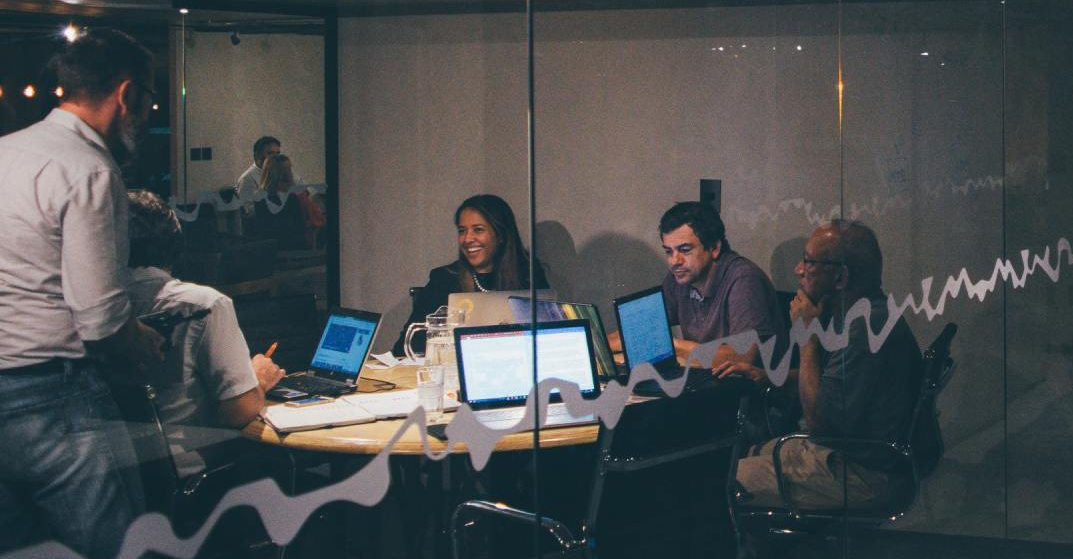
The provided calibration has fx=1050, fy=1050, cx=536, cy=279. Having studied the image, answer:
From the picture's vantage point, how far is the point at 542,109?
305 cm

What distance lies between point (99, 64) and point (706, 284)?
6.16ft

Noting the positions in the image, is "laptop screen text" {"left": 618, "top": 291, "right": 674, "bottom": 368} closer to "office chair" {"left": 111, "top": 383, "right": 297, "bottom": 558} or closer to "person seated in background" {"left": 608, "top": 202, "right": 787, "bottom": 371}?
"person seated in background" {"left": 608, "top": 202, "right": 787, "bottom": 371}

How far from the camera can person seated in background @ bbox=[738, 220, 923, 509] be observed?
3.63 metres

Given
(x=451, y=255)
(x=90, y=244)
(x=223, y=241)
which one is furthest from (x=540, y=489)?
(x=90, y=244)

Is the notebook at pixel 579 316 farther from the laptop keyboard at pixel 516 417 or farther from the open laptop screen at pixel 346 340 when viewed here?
the open laptop screen at pixel 346 340

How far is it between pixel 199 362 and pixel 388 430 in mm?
579

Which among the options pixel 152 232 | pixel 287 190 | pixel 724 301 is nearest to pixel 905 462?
pixel 724 301

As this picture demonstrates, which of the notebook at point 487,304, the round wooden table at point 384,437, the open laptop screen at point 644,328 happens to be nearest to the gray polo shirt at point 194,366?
the round wooden table at point 384,437

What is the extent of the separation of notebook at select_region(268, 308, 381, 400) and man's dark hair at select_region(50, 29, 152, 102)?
75 cm

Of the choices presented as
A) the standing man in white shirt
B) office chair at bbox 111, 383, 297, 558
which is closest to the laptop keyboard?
office chair at bbox 111, 383, 297, 558

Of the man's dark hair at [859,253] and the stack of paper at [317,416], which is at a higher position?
the man's dark hair at [859,253]

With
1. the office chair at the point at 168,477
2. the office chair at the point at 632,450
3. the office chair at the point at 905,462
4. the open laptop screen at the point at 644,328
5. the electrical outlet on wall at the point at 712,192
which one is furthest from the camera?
the office chair at the point at 905,462

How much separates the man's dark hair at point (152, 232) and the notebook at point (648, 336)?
4.34ft

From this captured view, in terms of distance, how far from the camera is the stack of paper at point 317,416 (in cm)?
277
